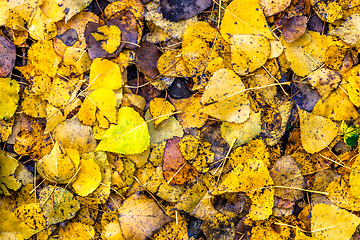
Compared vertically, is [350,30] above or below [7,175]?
above

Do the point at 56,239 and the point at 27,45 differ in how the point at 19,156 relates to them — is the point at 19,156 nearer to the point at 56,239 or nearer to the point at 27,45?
the point at 56,239

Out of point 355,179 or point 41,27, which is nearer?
point 355,179

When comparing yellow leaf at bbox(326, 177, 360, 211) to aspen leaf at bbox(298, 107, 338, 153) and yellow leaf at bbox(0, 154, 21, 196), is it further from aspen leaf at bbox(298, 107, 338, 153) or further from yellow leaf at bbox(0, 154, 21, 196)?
yellow leaf at bbox(0, 154, 21, 196)

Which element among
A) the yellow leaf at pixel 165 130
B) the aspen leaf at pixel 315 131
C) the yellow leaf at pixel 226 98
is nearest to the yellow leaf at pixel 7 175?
the yellow leaf at pixel 165 130

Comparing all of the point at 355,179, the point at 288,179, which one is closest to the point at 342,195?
the point at 355,179

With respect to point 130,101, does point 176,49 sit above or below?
above

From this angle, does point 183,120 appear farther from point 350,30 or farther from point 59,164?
point 350,30

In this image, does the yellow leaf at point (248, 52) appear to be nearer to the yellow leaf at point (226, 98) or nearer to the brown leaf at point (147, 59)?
the yellow leaf at point (226, 98)

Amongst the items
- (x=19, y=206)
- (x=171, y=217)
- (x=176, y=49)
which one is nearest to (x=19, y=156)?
(x=19, y=206)
